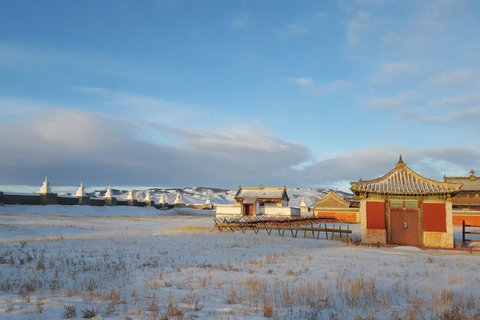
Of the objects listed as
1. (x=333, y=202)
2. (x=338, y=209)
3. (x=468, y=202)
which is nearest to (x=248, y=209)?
(x=333, y=202)

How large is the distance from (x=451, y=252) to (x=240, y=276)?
14.4m

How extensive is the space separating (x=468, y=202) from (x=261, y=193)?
1240 inches

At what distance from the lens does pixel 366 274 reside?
39.1ft

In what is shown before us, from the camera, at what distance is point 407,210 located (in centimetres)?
2234

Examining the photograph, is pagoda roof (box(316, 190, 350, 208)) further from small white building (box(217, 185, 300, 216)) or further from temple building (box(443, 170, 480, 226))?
A: temple building (box(443, 170, 480, 226))

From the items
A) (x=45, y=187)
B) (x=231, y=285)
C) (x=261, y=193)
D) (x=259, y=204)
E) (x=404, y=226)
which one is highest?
(x=45, y=187)

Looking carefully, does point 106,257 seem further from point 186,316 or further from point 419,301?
point 419,301

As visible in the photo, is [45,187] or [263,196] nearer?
[45,187]

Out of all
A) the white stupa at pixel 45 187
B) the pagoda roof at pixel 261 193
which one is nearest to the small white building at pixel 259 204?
the pagoda roof at pixel 261 193

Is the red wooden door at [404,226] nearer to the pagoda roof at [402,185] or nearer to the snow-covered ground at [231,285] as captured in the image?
the pagoda roof at [402,185]

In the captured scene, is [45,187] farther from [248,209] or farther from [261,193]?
[261,193]

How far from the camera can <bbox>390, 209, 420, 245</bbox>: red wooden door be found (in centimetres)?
2191

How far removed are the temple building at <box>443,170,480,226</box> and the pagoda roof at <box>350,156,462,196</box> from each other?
1000 inches

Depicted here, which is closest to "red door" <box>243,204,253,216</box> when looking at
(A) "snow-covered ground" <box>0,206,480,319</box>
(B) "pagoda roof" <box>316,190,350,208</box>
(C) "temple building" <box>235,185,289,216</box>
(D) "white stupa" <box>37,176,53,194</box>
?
(C) "temple building" <box>235,185,289,216</box>
